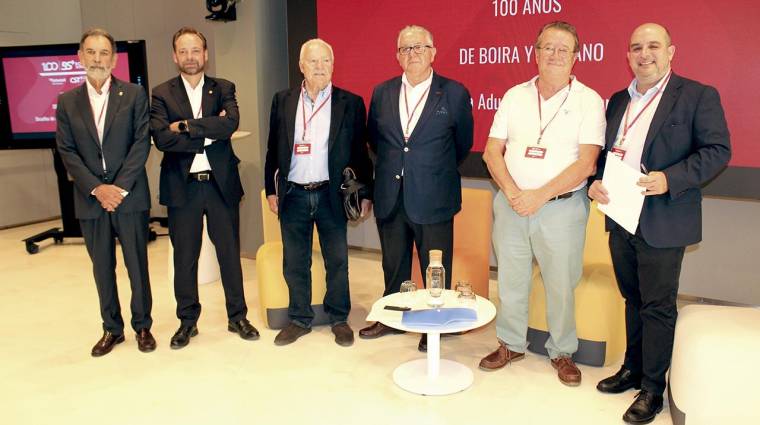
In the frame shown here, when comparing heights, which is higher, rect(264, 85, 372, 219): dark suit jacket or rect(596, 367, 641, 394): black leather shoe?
rect(264, 85, 372, 219): dark suit jacket

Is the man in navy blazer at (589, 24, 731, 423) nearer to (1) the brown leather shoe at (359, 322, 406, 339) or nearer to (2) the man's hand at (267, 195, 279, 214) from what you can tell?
(1) the brown leather shoe at (359, 322, 406, 339)

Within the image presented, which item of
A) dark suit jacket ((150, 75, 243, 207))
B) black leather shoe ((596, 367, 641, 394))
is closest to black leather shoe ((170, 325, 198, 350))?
dark suit jacket ((150, 75, 243, 207))

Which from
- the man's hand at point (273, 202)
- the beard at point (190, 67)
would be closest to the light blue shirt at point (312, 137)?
the man's hand at point (273, 202)

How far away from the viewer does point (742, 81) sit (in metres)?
3.70

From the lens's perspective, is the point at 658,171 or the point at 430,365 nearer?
the point at 658,171

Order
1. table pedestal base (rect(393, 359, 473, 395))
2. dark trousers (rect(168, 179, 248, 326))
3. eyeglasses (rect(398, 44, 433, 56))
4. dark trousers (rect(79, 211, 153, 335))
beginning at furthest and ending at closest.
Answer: dark trousers (rect(168, 179, 248, 326)) → dark trousers (rect(79, 211, 153, 335)) → eyeglasses (rect(398, 44, 433, 56)) → table pedestal base (rect(393, 359, 473, 395))

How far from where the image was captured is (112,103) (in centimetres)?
347

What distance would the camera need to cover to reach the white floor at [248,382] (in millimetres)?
2936

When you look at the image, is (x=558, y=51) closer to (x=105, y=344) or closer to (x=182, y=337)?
(x=182, y=337)

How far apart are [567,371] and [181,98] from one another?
2.55 m

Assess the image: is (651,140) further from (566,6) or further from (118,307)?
(118,307)

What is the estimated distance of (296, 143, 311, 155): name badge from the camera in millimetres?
3564

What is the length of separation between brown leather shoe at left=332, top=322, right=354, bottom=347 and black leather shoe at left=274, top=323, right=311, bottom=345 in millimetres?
204

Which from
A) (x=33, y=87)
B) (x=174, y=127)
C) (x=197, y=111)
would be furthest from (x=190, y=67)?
(x=33, y=87)
